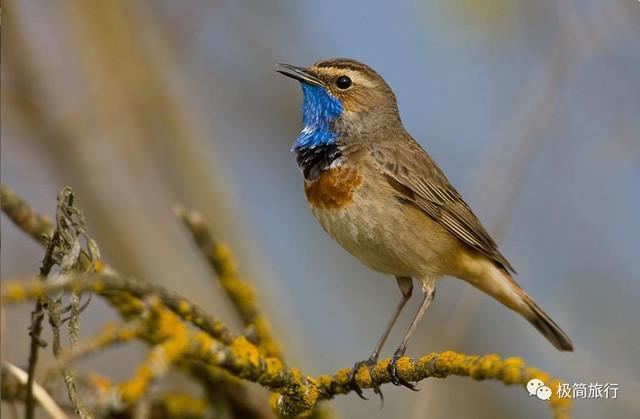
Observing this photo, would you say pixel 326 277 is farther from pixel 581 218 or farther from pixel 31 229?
pixel 31 229

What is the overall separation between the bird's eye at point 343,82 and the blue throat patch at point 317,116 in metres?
0.10

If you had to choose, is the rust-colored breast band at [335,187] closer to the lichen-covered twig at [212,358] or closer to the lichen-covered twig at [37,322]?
the lichen-covered twig at [212,358]

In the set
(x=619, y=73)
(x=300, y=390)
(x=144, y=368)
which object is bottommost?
(x=144, y=368)

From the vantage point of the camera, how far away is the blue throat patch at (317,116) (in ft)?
15.7

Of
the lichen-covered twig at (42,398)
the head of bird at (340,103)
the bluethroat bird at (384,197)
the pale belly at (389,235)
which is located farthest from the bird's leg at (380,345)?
the lichen-covered twig at (42,398)

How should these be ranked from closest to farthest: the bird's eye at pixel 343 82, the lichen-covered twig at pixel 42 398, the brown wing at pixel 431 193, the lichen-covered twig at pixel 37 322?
the lichen-covered twig at pixel 37 322 → the lichen-covered twig at pixel 42 398 → the brown wing at pixel 431 193 → the bird's eye at pixel 343 82

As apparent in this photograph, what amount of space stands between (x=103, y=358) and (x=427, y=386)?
8.66 ft

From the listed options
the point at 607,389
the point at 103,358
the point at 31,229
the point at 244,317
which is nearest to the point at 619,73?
the point at 607,389

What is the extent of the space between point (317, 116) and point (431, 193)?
778 mm

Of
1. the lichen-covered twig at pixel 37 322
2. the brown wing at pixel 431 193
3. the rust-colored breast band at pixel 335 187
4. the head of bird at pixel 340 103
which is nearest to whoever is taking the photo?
the lichen-covered twig at pixel 37 322

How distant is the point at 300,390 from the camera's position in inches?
122

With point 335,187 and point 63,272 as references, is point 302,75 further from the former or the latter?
point 63,272

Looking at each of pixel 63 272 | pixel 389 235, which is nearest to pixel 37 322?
pixel 63 272

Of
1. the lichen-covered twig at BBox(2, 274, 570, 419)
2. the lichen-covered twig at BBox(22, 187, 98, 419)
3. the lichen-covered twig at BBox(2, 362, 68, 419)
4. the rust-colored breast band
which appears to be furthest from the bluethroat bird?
the lichen-covered twig at BBox(22, 187, 98, 419)
